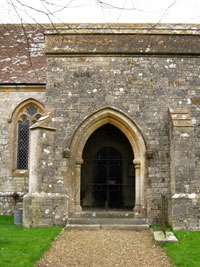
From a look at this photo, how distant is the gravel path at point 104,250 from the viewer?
22.4 feet

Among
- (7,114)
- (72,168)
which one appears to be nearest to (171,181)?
(72,168)

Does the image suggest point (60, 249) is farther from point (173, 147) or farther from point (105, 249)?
point (173, 147)

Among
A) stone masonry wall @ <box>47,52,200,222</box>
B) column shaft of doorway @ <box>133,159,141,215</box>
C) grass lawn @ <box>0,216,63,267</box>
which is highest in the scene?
stone masonry wall @ <box>47,52,200,222</box>

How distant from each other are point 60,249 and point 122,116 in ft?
17.6

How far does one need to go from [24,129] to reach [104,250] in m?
Answer: 8.73

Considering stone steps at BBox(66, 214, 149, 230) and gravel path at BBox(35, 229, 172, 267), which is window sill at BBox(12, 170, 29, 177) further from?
gravel path at BBox(35, 229, 172, 267)

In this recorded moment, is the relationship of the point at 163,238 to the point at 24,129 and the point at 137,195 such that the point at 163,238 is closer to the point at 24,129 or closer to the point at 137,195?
the point at 137,195

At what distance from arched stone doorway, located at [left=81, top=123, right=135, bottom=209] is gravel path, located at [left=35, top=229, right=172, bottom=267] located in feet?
13.6

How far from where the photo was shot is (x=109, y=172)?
1420 centimetres

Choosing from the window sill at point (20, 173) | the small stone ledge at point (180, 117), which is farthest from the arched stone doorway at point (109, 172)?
the small stone ledge at point (180, 117)

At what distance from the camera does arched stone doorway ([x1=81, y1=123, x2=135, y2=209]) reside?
14258 mm

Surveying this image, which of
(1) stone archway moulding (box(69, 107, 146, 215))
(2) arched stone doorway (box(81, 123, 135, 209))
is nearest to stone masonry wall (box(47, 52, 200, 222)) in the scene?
(1) stone archway moulding (box(69, 107, 146, 215))

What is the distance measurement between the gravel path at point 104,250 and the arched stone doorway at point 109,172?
13.6 ft

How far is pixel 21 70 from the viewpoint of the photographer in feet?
50.5
